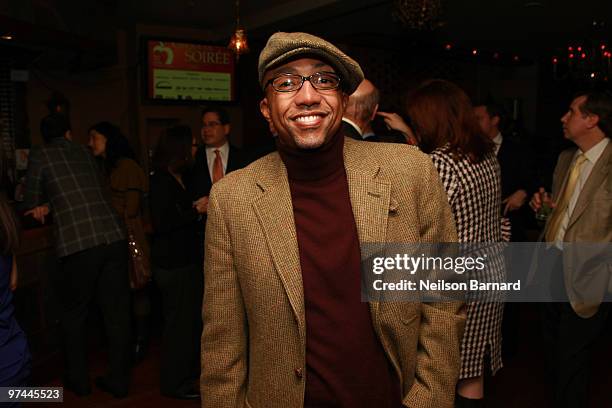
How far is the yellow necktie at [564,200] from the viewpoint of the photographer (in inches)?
103

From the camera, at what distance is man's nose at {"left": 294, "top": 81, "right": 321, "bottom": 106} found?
1225 millimetres

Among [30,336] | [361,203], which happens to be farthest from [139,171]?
[361,203]

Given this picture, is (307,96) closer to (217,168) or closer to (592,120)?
(592,120)

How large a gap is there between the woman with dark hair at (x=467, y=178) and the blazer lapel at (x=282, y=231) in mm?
906

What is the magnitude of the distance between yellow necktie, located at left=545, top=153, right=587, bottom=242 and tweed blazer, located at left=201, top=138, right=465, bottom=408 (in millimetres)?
1530

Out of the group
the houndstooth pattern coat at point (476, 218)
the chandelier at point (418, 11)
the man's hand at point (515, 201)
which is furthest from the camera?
the chandelier at point (418, 11)

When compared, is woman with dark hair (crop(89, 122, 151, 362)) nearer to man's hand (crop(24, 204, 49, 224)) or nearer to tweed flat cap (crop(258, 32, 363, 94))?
man's hand (crop(24, 204, 49, 224))

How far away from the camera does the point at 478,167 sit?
211 centimetres

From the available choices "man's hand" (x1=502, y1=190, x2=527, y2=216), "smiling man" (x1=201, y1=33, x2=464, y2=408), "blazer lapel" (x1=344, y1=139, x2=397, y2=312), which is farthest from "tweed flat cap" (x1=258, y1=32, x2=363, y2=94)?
"man's hand" (x1=502, y1=190, x2=527, y2=216)

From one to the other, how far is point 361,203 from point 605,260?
167cm

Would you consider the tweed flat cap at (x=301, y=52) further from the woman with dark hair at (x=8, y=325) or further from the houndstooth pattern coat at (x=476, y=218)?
the woman with dark hair at (x=8, y=325)

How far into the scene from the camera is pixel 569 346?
8.34 ft

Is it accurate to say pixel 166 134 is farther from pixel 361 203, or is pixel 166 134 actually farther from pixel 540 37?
pixel 540 37

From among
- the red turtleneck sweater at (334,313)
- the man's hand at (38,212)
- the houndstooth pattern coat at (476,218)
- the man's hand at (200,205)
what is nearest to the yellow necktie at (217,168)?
the man's hand at (200,205)
